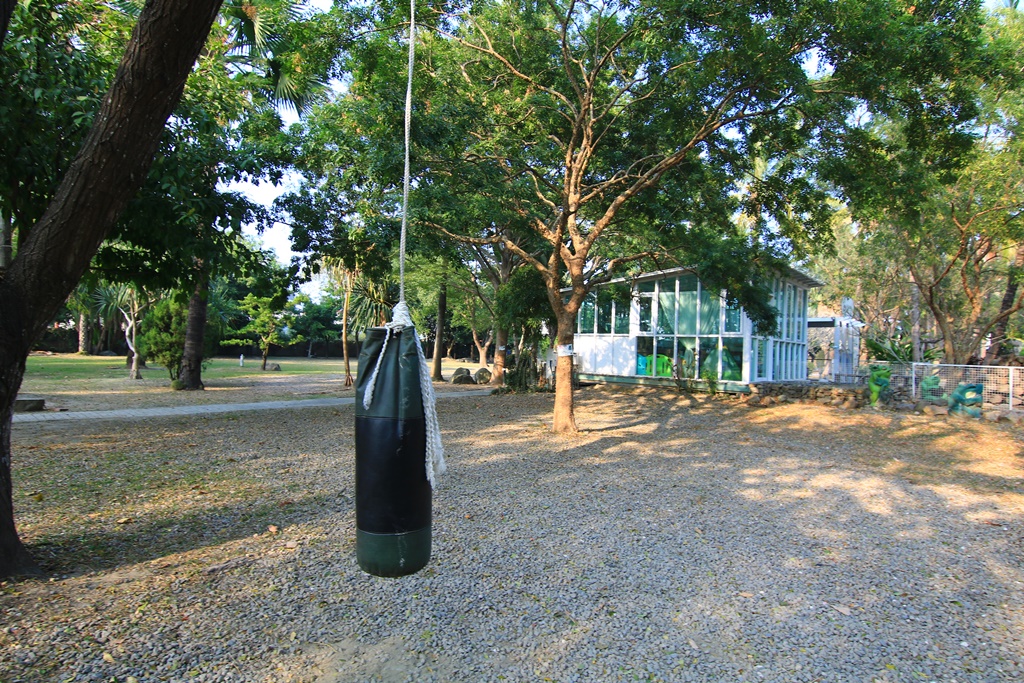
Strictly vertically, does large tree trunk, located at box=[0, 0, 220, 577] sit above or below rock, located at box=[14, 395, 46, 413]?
above

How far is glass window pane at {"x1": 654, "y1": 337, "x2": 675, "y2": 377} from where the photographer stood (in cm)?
1881

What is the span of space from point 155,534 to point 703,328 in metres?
15.8

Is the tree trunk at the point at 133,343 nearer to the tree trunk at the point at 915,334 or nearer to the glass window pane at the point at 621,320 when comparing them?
the glass window pane at the point at 621,320

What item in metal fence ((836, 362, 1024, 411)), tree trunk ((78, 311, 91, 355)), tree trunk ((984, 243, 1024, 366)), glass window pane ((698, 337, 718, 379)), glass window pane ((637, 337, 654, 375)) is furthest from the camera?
tree trunk ((78, 311, 91, 355))

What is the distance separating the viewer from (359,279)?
68.1 ft

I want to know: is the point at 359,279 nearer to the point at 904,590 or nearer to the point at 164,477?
the point at 164,477

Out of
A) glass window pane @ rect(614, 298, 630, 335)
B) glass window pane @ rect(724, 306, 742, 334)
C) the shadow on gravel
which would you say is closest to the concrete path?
the shadow on gravel

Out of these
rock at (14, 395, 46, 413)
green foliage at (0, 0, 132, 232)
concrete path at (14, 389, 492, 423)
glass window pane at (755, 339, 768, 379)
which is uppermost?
green foliage at (0, 0, 132, 232)

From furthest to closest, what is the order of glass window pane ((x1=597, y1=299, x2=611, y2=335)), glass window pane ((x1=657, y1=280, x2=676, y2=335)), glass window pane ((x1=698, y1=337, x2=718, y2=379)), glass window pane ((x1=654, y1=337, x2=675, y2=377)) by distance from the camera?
1. glass window pane ((x1=597, y1=299, x2=611, y2=335))
2. glass window pane ((x1=654, y1=337, x2=675, y2=377))
3. glass window pane ((x1=657, y1=280, x2=676, y2=335))
4. glass window pane ((x1=698, y1=337, x2=718, y2=379))

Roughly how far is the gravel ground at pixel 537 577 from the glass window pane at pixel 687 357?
9.68 meters

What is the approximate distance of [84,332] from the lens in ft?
125

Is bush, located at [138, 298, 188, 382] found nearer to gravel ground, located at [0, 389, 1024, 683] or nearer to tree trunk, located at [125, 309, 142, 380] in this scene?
tree trunk, located at [125, 309, 142, 380]

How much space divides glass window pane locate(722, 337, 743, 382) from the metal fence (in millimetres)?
3470

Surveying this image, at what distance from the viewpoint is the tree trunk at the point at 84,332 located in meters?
37.5
